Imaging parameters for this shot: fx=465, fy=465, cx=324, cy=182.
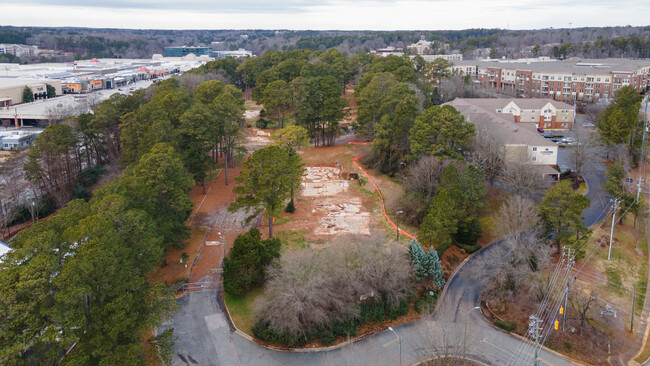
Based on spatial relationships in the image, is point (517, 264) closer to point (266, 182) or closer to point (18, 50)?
point (266, 182)

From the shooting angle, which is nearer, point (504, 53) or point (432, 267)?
point (432, 267)

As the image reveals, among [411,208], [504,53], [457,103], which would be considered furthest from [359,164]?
[504,53]

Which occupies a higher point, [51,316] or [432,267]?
[51,316]

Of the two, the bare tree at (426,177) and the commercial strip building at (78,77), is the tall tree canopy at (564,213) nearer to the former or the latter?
the bare tree at (426,177)

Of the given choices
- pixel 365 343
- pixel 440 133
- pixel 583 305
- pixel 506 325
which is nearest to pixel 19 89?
pixel 440 133

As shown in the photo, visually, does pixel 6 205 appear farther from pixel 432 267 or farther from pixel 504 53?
pixel 504 53

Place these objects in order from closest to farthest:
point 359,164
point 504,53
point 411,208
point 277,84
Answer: point 411,208
point 359,164
point 277,84
point 504,53

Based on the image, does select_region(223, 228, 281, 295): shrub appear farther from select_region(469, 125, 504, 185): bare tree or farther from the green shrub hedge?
select_region(469, 125, 504, 185): bare tree
